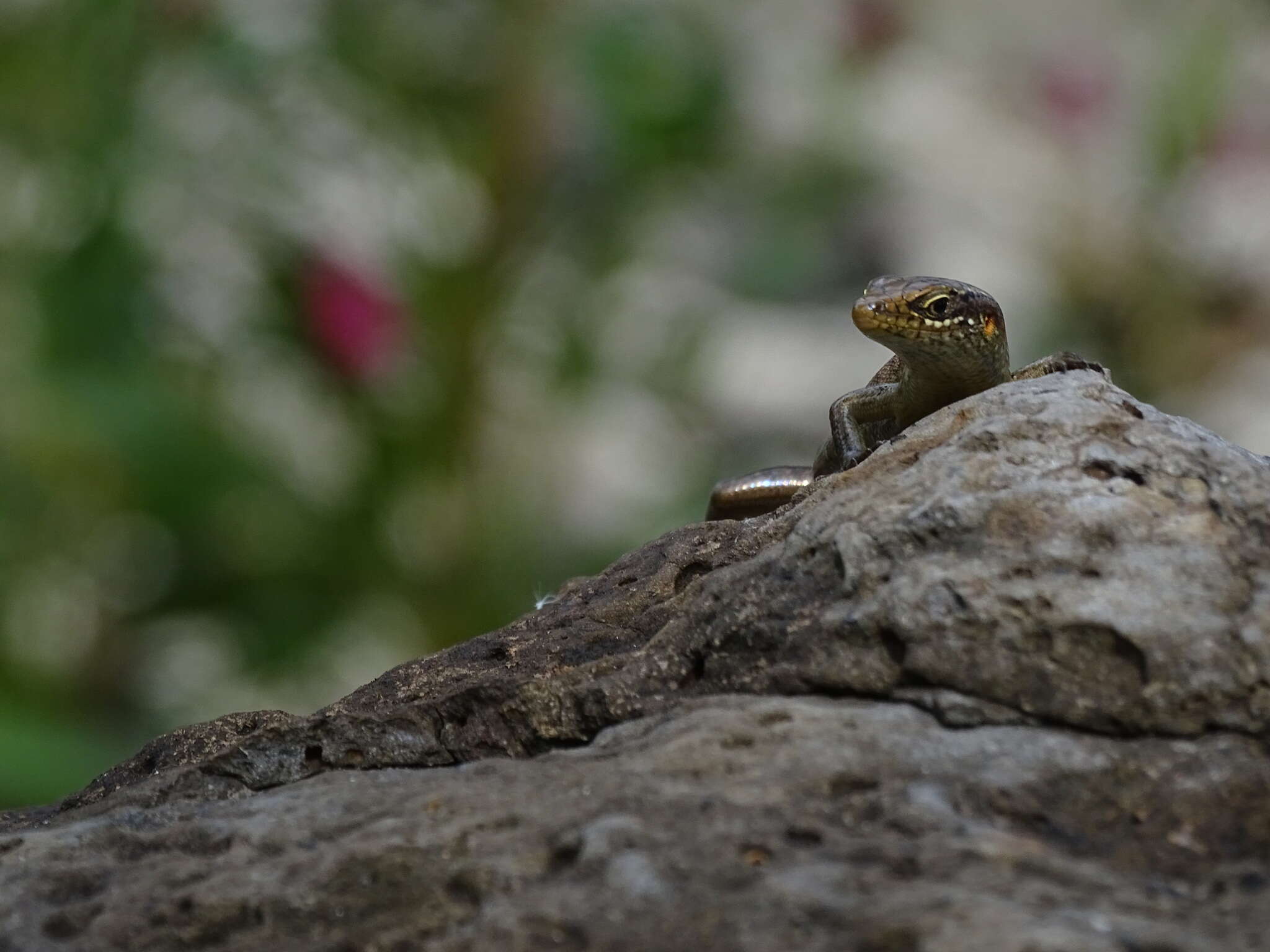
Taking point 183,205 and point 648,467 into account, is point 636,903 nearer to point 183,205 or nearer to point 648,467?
point 183,205

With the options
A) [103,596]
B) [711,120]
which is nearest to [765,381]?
[711,120]

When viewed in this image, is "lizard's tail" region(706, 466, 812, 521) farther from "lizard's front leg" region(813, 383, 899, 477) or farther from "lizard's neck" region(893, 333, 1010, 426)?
"lizard's neck" region(893, 333, 1010, 426)

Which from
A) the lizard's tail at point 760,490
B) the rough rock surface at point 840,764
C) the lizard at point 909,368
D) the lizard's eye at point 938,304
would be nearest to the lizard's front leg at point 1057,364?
the lizard at point 909,368

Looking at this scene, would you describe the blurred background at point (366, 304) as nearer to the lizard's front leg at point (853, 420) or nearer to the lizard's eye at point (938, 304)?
the lizard's front leg at point (853, 420)

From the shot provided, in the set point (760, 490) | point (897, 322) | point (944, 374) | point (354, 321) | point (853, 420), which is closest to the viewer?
point (897, 322)

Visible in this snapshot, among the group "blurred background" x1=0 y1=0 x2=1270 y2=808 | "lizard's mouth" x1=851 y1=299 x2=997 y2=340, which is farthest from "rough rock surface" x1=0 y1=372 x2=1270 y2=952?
"blurred background" x1=0 y1=0 x2=1270 y2=808

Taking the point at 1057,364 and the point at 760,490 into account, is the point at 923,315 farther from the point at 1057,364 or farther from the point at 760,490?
the point at 760,490

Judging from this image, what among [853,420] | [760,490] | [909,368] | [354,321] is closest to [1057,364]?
[909,368]
